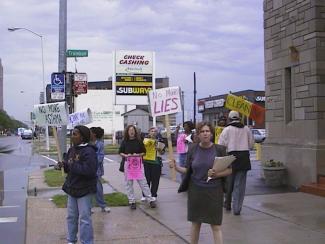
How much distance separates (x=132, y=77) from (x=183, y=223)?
3000 cm


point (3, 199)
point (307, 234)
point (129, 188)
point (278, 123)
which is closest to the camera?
point (307, 234)

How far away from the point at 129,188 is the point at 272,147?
201 inches

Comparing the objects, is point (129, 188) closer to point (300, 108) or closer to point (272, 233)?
point (272, 233)

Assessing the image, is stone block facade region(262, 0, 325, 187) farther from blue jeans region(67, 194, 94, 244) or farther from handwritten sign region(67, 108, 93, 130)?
blue jeans region(67, 194, 94, 244)

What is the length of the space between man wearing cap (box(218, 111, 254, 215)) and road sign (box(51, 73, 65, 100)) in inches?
336

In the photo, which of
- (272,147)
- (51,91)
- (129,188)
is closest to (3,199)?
(129,188)

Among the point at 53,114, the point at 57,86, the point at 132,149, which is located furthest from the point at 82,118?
the point at 132,149

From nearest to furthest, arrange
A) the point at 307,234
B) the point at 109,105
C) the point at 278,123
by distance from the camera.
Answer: the point at 307,234
the point at 278,123
the point at 109,105

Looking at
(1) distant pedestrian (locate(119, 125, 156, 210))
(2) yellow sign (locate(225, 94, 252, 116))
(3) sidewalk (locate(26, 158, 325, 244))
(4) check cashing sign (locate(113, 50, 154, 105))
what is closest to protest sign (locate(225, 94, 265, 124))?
(2) yellow sign (locate(225, 94, 252, 116))

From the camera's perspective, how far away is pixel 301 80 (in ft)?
43.5

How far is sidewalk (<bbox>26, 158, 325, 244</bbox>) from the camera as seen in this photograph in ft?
26.5

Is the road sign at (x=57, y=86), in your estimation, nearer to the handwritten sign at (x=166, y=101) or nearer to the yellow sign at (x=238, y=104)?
the handwritten sign at (x=166, y=101)

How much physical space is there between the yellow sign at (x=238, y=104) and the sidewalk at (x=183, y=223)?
2.01 metres

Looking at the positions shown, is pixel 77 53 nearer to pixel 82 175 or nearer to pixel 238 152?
pixel 238 152
